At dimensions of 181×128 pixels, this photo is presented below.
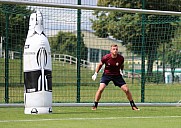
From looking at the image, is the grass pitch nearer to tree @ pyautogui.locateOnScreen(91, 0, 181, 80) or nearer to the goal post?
the goal post

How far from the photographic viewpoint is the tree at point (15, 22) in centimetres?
1864

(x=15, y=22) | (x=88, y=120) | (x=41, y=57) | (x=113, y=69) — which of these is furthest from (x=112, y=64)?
(x=15, y=22)

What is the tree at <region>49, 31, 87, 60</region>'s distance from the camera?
20.0 meters

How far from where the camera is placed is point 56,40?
20.9 metres

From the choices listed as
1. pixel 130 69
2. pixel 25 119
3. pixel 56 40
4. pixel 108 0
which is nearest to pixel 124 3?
pixel 108 0

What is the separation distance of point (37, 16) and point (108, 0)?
3295 centimetres

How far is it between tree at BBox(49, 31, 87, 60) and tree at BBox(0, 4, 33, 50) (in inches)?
41.4

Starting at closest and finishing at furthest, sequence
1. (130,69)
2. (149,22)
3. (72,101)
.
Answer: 1. (72,101)
2. (149,22)
3. (130,69)

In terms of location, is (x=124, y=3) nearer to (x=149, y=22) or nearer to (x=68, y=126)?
(x=149, y=22)

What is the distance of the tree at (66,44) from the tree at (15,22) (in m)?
1.05

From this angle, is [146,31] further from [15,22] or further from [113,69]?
[15,22]

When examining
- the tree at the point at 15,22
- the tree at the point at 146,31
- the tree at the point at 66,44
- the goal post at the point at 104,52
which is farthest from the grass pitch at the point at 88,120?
the tree at the point at 146,31

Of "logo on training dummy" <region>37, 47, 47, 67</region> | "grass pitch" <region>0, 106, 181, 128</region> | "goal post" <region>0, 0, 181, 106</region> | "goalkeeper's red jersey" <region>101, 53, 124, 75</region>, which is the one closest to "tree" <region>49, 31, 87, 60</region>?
"goal post" <region>0, 0, 181, 106</region>

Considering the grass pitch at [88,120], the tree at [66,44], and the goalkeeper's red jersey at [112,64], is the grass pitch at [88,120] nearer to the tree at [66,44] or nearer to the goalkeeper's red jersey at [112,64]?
the goalkeeper's red jersey at [112,64]
